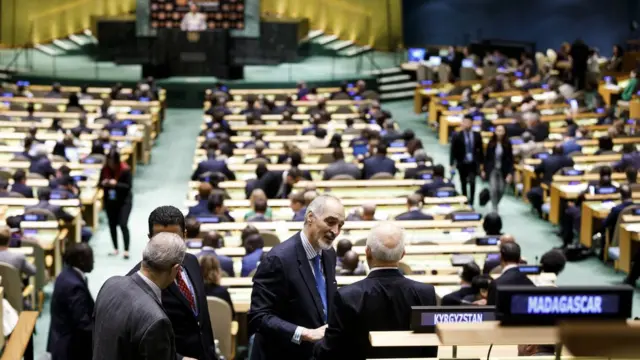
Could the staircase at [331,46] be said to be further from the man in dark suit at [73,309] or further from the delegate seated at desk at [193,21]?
the man in dark suit at [73,309]

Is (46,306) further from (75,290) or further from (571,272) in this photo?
(571,272)

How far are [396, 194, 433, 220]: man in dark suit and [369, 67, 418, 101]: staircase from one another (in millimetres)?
15139

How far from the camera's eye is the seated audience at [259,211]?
12.9 meters

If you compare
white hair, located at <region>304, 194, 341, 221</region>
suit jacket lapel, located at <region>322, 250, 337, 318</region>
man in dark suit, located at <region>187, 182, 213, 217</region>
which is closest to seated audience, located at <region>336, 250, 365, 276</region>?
man in dark suit, located at <region>187, 182, 213, 217</region>

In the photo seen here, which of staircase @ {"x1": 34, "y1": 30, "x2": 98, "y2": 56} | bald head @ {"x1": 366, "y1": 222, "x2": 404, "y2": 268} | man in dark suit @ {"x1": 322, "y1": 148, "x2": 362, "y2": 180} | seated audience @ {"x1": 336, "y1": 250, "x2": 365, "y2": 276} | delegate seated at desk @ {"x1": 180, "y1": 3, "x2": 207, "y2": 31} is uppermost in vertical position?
delegate seated at desk @ {"x1": 180, "y1": 3, "x2": 207, "y2": 31}

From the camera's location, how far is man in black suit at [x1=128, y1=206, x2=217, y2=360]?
542 centimetres

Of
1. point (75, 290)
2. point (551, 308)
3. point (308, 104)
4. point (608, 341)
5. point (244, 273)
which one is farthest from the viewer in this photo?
point (308, 104)

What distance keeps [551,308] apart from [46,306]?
393 inches

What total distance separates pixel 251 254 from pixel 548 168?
713 centimetres

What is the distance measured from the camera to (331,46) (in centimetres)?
3159

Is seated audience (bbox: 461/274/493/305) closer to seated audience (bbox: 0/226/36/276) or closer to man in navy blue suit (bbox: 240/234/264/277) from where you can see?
man in navy blue suit (bbox: 240/234/264/277)

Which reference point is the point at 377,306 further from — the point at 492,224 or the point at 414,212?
the point at 414,212

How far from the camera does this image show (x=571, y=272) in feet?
46.4

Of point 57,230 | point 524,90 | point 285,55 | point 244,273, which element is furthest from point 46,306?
point 285,55
